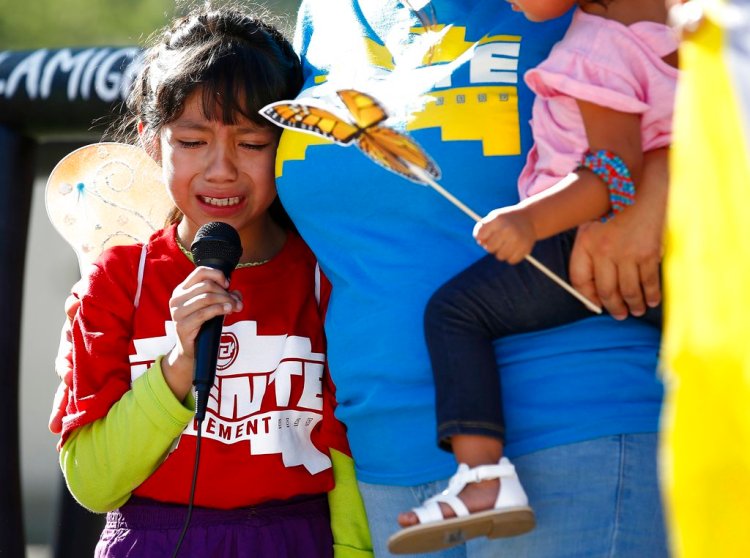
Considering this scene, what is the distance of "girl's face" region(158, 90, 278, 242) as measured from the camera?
2.22m

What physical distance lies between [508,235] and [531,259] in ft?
0.36

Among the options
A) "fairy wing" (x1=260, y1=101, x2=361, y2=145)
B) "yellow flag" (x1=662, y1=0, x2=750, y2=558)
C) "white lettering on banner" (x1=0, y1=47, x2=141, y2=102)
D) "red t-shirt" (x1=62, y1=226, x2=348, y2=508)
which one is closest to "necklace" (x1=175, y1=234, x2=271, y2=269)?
"red t-shirt" (x1=62, y1=226, x2=348, y2=508)

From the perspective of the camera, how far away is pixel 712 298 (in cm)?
110

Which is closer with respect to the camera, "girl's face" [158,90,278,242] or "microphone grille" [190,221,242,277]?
"microphone grille" [190,221,242,277]

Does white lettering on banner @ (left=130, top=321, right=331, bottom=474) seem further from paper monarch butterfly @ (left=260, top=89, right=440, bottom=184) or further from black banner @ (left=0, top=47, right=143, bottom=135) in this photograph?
black banner @ (left=0, top=47, right=143, bottom=135)

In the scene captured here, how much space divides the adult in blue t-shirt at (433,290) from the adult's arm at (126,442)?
320 mm

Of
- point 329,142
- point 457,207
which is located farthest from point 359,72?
point 457,207

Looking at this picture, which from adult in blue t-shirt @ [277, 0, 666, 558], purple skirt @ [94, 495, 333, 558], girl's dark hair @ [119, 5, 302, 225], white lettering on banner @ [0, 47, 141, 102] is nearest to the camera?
adult in blue t-shirt @ [277, 0, 666, 558]

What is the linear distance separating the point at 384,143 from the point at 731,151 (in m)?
0.71

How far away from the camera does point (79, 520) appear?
10.4ft

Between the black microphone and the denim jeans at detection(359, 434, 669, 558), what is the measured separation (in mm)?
585

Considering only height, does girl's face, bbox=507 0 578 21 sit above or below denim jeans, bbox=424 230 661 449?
above

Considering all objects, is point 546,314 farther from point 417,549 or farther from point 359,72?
point 359,72

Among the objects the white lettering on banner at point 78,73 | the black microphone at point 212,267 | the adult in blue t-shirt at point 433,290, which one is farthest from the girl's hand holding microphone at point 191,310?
the white lettering on banner at point 78,73
